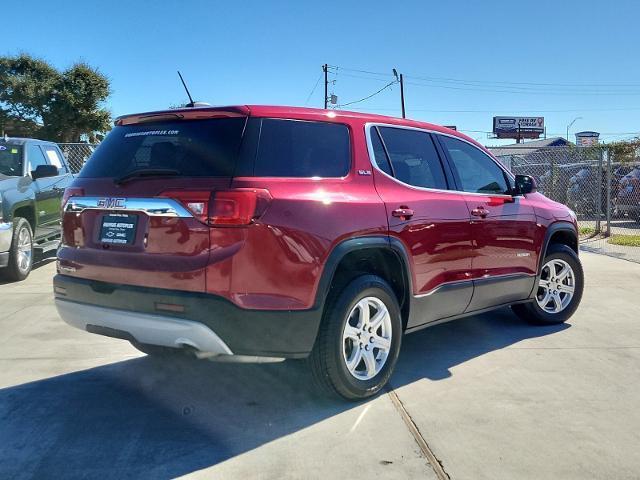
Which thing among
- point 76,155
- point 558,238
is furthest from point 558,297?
point 76,155

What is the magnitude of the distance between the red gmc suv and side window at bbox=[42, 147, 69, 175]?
239 inches

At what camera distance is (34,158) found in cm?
880

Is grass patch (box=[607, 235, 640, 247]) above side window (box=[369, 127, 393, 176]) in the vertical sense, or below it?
below

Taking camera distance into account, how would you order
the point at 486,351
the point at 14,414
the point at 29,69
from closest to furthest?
the point at 14,414, the point at 486,351, the point at 29,69

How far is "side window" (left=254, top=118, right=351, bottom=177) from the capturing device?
351cm

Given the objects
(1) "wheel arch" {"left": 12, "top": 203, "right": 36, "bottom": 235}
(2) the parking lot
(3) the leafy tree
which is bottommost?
(2) the parking lot

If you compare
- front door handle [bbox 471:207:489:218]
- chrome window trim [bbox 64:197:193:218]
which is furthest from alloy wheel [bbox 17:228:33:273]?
front door handle [bbox 471:207:489:218]

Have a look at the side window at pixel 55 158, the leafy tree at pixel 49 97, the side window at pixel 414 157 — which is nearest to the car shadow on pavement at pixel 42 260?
the side window at pixel 55 158

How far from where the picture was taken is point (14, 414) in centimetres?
369

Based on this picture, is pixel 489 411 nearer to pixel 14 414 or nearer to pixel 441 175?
pixel 441 175

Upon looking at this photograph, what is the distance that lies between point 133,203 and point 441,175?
2.44 meters

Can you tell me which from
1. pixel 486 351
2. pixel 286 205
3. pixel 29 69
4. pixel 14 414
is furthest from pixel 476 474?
pixel 29 69

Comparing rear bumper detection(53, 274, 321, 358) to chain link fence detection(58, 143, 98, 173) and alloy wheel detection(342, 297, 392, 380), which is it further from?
chain link fence detection(58, 143, 98, 173)

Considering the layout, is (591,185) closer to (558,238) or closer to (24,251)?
(558,238)
